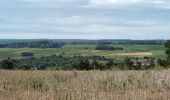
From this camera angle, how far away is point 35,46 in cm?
11606

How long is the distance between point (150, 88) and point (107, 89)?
115cm

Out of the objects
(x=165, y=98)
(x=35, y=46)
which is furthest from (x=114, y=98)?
(x=35, y=46)

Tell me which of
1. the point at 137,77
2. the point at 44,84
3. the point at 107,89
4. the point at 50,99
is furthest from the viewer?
the point at 137,77

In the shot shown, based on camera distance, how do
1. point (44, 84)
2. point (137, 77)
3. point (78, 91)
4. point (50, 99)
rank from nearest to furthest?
point (50, 99) → point (78, 91) → point (44, 84) → point (137, 77)

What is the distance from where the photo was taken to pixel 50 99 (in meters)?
9.36

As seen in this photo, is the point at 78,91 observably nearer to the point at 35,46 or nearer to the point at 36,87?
the point at 36,87

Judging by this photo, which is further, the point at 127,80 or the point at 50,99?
the point at 127,80

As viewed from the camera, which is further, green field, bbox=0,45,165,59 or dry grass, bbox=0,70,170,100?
green field, bbox=0,45,165,59

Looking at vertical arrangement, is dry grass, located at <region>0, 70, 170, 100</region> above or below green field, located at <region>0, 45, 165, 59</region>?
above

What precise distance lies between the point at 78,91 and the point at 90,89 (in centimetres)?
56

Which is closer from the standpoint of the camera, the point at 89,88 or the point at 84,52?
the point at 89,88

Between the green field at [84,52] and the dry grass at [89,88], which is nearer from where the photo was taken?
the dry grass at [89,88]

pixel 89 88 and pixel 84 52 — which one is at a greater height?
pixel 89 88

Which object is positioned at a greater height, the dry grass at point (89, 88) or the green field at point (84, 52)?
the dry grass at point (89, 88)
